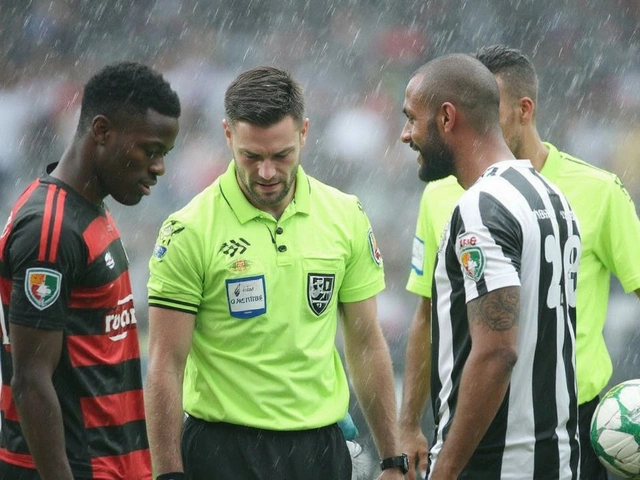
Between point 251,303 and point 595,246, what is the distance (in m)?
1.32

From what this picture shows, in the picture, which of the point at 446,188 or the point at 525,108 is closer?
the point at 525,108

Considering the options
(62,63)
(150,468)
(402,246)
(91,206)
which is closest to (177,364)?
(150,468)

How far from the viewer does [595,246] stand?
3725 millimetres

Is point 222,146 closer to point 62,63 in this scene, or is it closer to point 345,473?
point 62,63

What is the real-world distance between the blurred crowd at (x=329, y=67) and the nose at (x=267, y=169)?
133 inches

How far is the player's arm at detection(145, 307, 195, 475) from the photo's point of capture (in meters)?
3.16

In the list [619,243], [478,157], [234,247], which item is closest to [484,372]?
[478,157]

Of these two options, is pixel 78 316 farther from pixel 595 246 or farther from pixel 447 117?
pixel 595 246

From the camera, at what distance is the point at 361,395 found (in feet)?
11.5

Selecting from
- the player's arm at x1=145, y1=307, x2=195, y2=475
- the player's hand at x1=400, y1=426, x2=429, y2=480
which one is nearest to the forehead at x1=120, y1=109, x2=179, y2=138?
the player's arm at x1=145, y1=307, x2=195, y2=475

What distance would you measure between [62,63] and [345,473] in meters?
4.60

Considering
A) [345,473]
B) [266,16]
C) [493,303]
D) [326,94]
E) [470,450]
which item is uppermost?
[266,16]

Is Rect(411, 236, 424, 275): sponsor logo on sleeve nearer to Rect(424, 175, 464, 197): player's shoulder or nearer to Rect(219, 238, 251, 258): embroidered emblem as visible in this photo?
Rect(424, 175, 464, 197): player's shoulder

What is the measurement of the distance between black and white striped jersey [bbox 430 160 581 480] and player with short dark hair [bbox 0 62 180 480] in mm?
876
